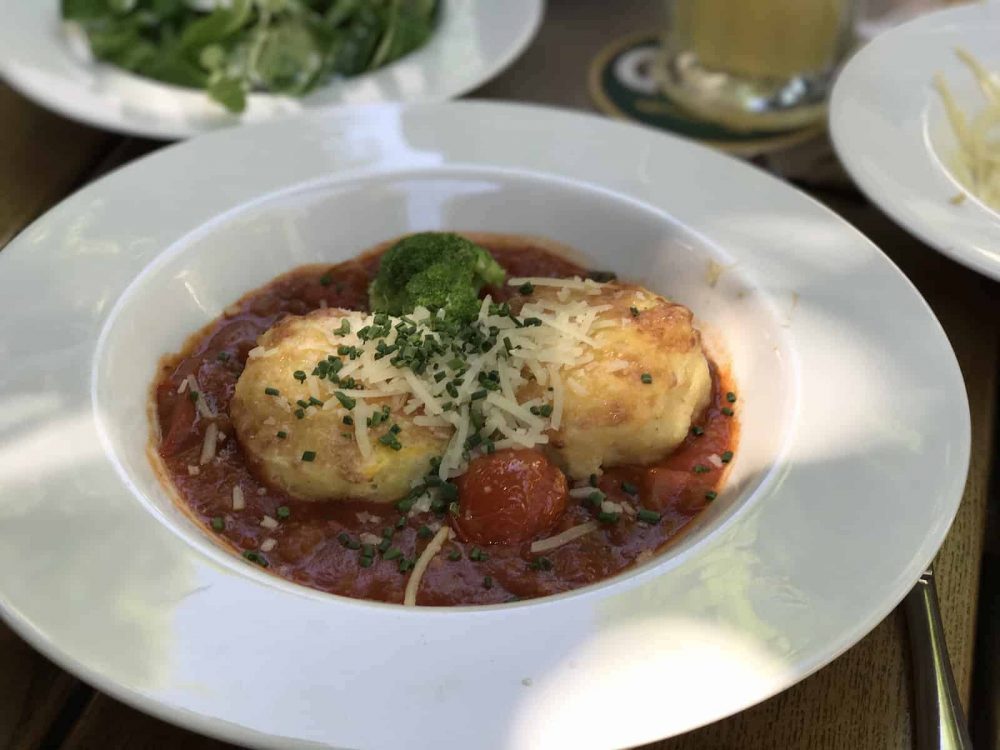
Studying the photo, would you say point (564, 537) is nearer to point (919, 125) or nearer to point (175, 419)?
point (175, 419)

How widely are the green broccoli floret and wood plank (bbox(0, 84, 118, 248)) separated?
50.8 inches

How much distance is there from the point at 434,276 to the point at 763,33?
2188mm

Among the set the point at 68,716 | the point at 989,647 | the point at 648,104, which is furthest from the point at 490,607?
the point at 648,104

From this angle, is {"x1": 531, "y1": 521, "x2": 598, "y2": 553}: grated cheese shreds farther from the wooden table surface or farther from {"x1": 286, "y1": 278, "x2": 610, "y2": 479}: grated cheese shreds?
the wooden table surface

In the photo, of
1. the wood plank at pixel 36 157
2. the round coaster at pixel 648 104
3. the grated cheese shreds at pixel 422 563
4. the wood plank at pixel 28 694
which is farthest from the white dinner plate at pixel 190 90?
the wood plank at pixel 28 694

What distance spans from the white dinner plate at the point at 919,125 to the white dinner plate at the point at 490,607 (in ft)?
0.86

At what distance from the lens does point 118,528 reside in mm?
1691

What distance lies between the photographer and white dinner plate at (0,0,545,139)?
3.16 metres

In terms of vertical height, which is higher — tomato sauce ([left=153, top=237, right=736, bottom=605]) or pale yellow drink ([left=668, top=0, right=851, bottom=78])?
pale yellow drink ([left=668, top=0, right=851, bottom=78])

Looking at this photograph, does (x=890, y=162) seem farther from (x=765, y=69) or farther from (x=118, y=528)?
(x=118, y=528)

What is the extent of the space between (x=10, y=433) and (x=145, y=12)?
2616mm

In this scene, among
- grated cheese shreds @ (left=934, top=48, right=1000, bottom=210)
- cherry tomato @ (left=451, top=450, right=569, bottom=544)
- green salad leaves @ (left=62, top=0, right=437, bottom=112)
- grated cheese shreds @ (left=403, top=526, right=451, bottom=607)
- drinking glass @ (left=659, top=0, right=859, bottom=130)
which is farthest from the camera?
drinking glass @ (left=659, top=0, right=859, bottom=130)

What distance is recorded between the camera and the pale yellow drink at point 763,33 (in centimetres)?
365

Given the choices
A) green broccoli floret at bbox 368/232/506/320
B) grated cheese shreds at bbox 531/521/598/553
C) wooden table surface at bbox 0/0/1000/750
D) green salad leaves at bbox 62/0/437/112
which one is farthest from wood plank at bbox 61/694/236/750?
green salad leaves at bbox 62/0/437/112
